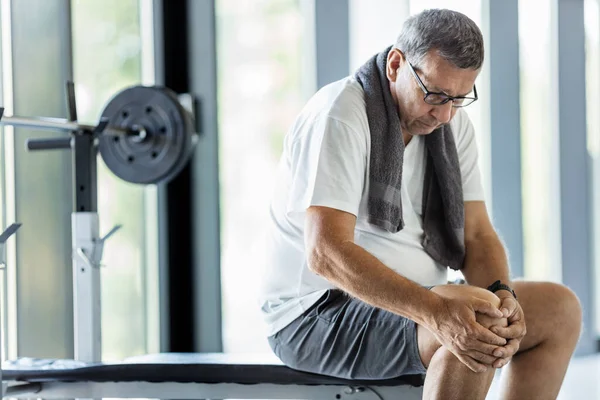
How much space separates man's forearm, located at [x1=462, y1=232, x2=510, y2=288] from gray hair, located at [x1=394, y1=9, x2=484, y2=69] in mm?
426

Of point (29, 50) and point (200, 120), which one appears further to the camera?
point (200, 120)

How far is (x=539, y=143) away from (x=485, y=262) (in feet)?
5.89

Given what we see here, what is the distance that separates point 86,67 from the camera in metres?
2.44

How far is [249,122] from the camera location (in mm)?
2977

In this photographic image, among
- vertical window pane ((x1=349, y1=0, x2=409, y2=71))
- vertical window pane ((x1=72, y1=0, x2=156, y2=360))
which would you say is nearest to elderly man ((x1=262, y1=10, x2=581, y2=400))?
vertical window pane ((x1=72, y1=0, x2=156, y2=360))

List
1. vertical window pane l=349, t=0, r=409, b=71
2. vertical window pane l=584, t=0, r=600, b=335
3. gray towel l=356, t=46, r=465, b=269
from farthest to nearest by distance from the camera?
vertical window pane l=584, t=0, r=600, b=335 < vertical window pane l=349, t=0, r=409, b=71 < gray towel l=356, t=46, r=465, b=269

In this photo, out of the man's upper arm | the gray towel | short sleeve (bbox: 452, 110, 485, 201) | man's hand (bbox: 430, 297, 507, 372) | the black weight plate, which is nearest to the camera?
man's hand (bbox: 430, 297, 507, 372)

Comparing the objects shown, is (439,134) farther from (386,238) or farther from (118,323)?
(118,323)

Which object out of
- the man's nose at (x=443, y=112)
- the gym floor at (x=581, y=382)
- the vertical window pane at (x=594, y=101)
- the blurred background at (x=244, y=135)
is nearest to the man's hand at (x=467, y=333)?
the man's nose at (x=443, y=112)

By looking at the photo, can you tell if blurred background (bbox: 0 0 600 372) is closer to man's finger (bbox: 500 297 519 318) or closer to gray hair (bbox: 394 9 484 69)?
gray hair (bbox: 394 9 484 69)

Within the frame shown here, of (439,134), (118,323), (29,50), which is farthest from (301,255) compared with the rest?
(118,323)

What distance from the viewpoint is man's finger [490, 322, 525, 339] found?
130 cm

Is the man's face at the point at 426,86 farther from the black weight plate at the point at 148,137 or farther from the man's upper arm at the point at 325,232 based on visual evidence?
the black weight plate at the point at 148,137

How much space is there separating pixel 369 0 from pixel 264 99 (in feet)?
1.80
